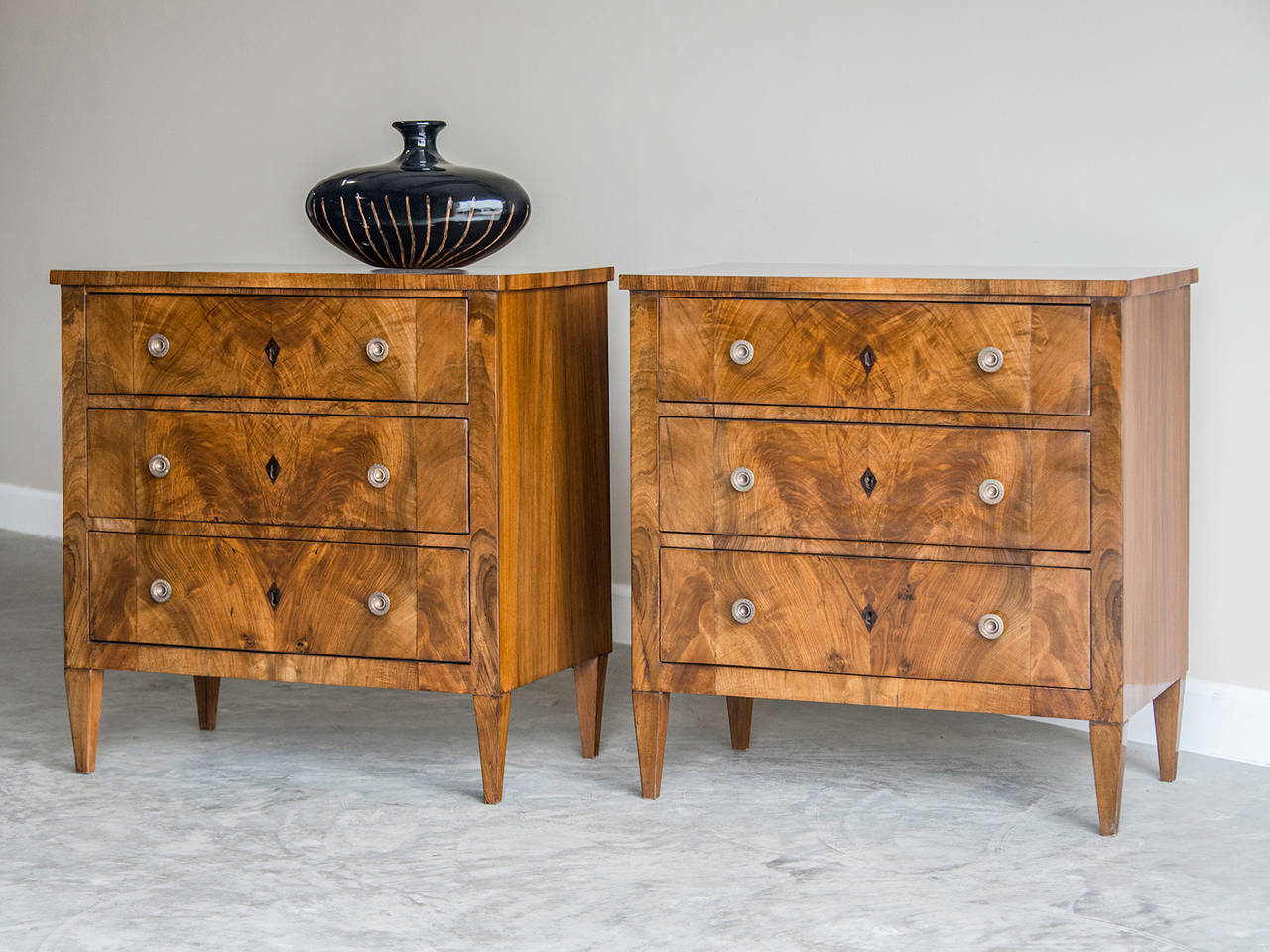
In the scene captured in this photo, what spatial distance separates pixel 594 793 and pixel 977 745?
720 mm

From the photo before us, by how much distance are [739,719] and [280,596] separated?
812mm

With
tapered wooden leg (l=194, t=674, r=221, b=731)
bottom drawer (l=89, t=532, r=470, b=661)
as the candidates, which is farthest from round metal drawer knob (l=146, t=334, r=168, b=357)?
tapered wooden leg (l=194, t=674, r=221, b=731)

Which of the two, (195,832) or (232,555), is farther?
(232,555)

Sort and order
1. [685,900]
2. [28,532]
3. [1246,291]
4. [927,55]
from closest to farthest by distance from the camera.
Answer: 1. [685,900]
2. [1246,291]
3. [927,55]
4. [28,532]

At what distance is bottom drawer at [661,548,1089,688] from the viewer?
7.07 feet

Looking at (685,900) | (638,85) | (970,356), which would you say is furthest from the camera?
(638,85)

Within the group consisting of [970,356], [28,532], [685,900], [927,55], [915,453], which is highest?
[927,55]

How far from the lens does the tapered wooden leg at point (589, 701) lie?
8.54ft

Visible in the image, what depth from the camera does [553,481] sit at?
2.47 metres

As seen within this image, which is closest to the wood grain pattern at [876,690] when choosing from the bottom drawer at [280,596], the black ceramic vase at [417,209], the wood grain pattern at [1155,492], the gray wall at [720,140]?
the wood grain pattern at [1155,492]

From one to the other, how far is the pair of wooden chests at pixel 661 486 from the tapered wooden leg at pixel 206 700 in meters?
0.23

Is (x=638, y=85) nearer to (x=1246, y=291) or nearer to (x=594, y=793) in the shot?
(x=1246, y=291)

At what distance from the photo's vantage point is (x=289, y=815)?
2.31 metres

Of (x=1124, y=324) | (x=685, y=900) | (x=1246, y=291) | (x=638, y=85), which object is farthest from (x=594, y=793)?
(x=638, y=85)
